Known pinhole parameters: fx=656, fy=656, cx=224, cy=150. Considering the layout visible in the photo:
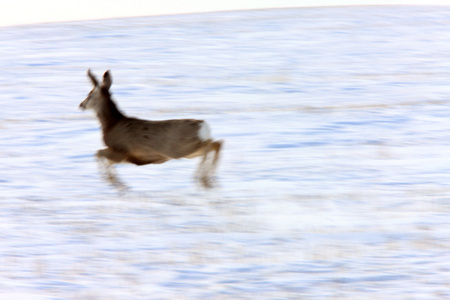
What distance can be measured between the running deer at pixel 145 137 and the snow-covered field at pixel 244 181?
0.34 metres

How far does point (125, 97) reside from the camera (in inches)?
305

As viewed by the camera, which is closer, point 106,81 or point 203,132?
point 203,132

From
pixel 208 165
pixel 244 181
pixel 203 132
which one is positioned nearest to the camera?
pixel 203 132

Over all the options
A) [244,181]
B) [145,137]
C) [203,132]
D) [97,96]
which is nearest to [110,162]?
[145,137]

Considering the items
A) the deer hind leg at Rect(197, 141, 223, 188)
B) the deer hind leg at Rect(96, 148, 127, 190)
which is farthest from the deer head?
the deer hind leg at Rect(197, 141, 223, 188)

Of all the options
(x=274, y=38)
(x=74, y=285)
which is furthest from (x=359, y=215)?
(x=274, y=38)

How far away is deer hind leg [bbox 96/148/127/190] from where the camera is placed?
13.9 ft

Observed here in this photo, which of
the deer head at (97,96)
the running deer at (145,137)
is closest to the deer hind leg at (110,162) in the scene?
the running deer at (145,137)

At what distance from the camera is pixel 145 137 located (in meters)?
4.19

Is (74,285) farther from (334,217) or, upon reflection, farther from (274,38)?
(274,38)

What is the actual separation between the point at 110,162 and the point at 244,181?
3.48ft

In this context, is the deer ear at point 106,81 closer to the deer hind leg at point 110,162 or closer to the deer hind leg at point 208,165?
the deer hind leg at point 110,162

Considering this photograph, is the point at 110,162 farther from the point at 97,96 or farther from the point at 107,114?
the point at 97,96

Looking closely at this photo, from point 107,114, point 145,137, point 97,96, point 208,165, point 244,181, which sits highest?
point 97,96
